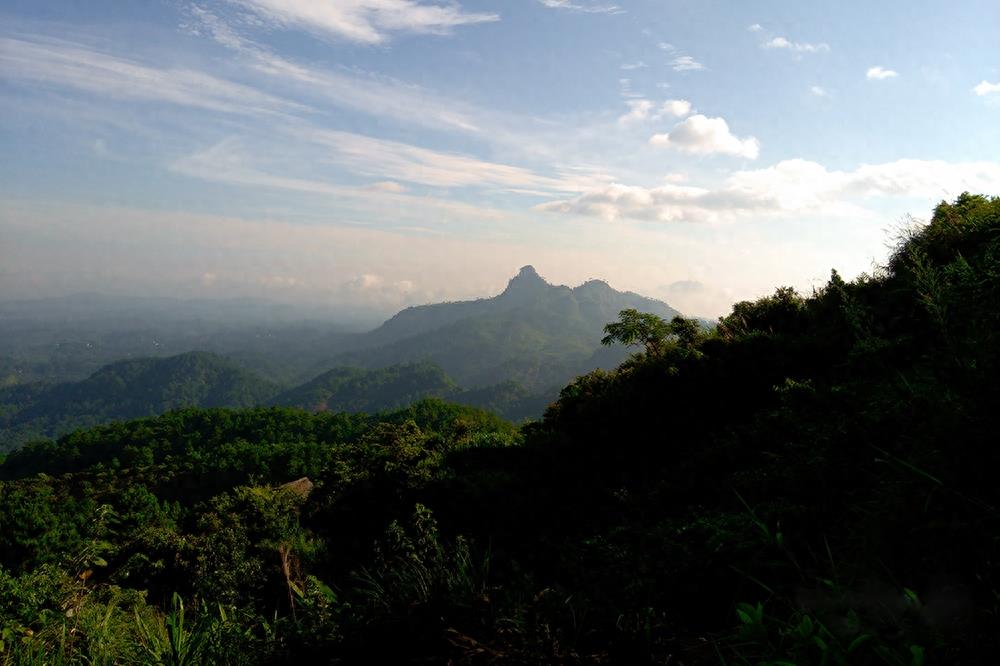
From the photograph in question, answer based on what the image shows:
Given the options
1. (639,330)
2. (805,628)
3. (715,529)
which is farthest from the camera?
(639,330)

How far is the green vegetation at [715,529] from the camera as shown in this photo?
8.25 ft

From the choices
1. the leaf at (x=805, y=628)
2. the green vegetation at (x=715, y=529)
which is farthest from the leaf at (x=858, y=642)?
the leaf at (x=805, y=628)

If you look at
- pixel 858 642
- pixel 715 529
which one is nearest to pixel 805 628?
pixel 858 642

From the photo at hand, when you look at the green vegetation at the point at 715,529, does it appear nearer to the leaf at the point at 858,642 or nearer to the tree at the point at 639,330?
the leaf at the point at 858,642

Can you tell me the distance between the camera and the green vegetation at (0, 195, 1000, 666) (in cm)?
251

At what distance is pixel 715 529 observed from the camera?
3.71 meters

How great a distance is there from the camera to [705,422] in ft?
27.1

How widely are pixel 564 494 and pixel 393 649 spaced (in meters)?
5.07

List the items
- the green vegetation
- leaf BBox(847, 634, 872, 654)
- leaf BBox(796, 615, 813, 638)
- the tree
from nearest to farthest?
leaf BBox(847, 634, 872, 654) → leaf BBox(796, 615, 813, 638) → the green vegetation → the tree

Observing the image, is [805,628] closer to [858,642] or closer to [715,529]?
[858,642]

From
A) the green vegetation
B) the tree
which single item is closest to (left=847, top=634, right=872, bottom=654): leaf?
the green vegetation

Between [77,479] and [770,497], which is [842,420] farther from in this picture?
[77,479]

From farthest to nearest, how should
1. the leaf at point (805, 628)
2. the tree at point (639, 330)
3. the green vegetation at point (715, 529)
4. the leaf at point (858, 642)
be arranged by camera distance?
the tree at point (639, 330), the green vegetation at point (715, 529), the leaf at point (805, 628), the leaf at point (858, 642)

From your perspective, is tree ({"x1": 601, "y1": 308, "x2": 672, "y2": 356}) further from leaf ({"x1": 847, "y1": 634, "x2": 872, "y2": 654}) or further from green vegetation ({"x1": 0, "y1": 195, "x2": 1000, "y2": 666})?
leaf ({"x1": 847, "y1": 634, "x2": 872, "y2": 654})
